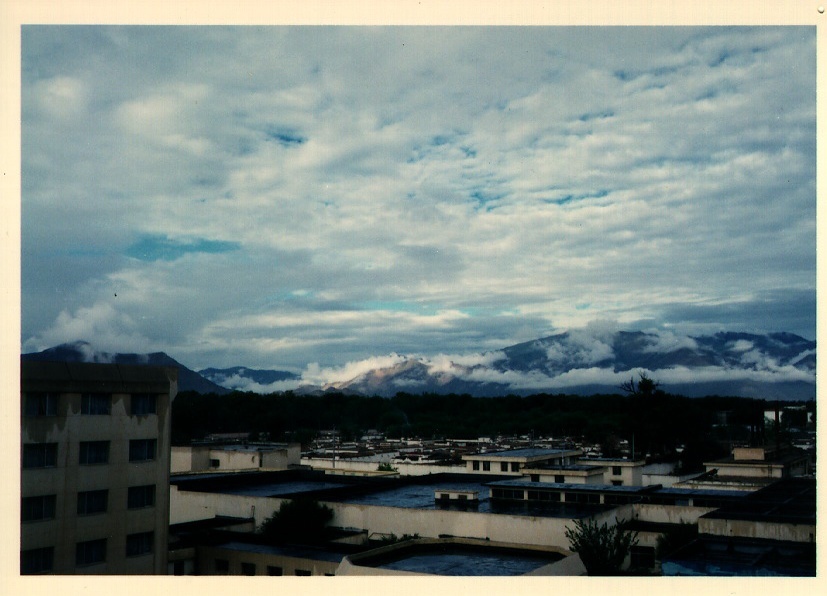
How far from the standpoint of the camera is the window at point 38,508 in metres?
6.67

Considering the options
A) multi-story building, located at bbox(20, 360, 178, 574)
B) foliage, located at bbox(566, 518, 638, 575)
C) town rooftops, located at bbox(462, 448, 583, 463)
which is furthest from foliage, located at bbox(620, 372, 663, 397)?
multi-story building, located at bbox(20, 360, 178, 574)

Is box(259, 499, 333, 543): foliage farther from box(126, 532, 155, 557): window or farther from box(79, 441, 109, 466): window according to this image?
box(79, 441, 109, 466): window

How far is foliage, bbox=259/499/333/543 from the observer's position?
1198 cm

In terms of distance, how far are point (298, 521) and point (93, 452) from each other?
17.7ft

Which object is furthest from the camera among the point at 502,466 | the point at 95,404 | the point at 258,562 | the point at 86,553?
the point at 502,466

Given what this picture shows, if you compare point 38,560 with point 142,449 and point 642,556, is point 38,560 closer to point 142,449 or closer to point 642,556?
point 142,449

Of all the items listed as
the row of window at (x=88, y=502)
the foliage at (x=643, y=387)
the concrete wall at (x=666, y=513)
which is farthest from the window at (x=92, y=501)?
the foliage at (x=643, y=387)

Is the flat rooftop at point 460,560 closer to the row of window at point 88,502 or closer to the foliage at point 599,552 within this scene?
the foliage at point 599,552

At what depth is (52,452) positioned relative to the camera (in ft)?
22.6

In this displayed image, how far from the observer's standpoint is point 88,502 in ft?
23.7

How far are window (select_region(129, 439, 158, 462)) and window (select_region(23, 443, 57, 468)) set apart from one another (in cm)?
84

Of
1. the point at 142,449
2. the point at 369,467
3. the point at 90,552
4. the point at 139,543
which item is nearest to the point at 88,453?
the point at 142,449

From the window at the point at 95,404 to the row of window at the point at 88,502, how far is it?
2.42ft
